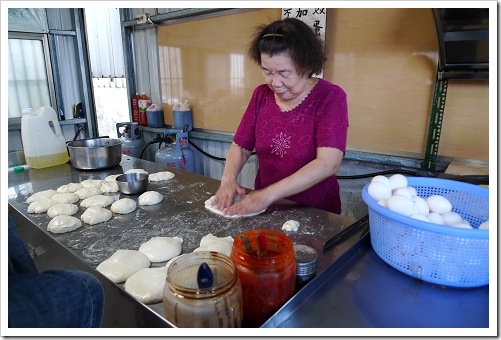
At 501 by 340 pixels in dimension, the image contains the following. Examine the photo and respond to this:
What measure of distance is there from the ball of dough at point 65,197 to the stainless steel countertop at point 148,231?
0.14 m

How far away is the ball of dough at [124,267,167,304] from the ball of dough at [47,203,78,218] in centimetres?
78

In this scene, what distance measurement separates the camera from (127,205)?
164 centimetres

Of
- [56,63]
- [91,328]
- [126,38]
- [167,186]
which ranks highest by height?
[126,38]

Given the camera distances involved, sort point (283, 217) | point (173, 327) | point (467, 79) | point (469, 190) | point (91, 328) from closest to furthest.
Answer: point (91, 328) → point (173, 327) → point (469, 190) → point (283, 217) → point (467, 79)

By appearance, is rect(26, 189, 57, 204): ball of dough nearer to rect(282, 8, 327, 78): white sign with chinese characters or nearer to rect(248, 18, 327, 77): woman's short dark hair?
rect(248, 18, 327, 77): woman's short dark hair

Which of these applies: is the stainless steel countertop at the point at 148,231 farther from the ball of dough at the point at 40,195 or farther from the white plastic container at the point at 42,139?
the white plastic container at the point at 42,139

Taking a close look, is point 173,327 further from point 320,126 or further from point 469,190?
point 320,126

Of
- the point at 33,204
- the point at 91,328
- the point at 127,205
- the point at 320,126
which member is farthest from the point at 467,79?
the point at 33,204

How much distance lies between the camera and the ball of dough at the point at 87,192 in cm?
187

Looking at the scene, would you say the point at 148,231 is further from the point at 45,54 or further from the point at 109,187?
the point at 45,54

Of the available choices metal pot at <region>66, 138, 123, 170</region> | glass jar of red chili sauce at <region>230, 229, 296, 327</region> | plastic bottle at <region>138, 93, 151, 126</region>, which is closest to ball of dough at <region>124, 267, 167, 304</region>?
glass jar of red chili sauce at <region>230, 229, 296, 327</region>

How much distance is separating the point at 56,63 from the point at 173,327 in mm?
4476

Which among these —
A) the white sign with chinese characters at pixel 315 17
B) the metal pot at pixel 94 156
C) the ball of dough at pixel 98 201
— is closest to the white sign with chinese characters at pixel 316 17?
the white sign with chinese characters at pixel 315 17

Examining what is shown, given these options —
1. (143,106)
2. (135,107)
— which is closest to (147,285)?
(143,106)
